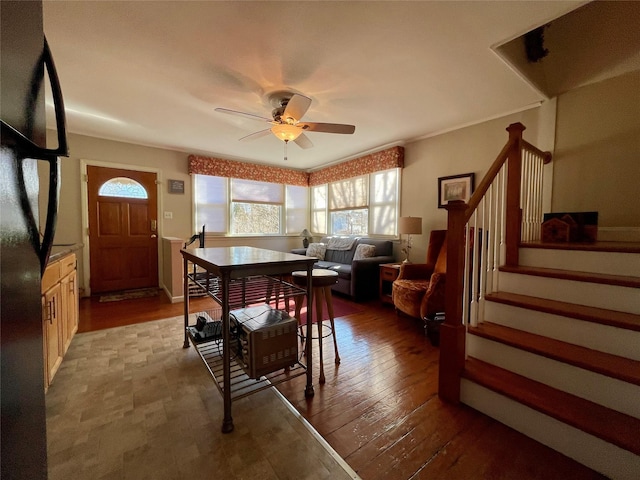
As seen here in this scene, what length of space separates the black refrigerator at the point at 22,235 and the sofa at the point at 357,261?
2.94 meters

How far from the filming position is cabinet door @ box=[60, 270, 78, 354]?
2.05 meters

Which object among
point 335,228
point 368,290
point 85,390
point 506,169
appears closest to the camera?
point 85,390

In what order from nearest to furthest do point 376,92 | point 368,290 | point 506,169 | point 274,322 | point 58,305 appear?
point 274,322, point 58,305, point 506,169, point 376,92, point 368,290

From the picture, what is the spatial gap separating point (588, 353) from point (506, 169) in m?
1.33

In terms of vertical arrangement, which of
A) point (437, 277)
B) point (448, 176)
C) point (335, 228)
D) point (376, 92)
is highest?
point (376, 92)

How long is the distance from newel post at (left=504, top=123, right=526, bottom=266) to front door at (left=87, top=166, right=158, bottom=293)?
4.80 meters

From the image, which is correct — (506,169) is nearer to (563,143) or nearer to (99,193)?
(563,143)

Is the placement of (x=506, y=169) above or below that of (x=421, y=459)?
above

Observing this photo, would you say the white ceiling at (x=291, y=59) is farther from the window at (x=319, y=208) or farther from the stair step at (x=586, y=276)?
the window at (x=319, y=208)

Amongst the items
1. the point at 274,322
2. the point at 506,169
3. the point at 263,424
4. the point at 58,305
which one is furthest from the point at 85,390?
the point at 506,169

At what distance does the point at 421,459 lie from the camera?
4.04ft

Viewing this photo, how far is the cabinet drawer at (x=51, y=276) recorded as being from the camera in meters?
1.59

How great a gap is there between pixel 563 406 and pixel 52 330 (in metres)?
3.01

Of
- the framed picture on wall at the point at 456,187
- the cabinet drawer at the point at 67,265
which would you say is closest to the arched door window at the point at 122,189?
the cabinet drawer at the point at 67,265
